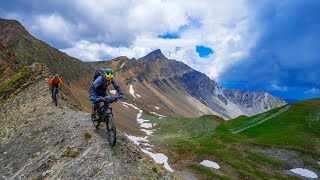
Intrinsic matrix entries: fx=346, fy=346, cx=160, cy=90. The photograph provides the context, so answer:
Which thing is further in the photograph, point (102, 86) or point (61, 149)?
point (61, 149)

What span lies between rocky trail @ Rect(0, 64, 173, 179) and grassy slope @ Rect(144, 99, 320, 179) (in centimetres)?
3310

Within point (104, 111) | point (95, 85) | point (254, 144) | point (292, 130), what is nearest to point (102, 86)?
point (95, 85)

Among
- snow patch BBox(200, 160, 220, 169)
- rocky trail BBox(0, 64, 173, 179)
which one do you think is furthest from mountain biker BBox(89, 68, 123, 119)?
snow patch BBox(200, 160, 220, 169)

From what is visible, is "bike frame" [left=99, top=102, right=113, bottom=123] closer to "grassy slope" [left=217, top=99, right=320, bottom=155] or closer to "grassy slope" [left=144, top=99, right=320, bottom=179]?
"grassy slope" [left=144, top=99, right=320, bottom=179]

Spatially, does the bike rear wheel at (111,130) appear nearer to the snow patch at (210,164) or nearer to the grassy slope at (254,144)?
the grassy slope at (254,144)

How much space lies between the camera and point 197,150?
260 feet

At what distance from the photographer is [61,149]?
1064 inches

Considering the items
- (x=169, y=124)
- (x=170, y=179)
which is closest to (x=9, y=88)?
(x=170, y=179)

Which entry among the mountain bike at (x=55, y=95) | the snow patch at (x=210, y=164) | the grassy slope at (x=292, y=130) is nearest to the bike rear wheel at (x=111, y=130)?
the mountain bike at (x=55, y=95)

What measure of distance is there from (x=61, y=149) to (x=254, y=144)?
69.1 metres

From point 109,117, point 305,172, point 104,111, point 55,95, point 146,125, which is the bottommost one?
point 305,172

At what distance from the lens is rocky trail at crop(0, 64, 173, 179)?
2156 cm

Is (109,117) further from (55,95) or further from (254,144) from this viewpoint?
(254,144)

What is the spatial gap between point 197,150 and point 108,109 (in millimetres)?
58109
